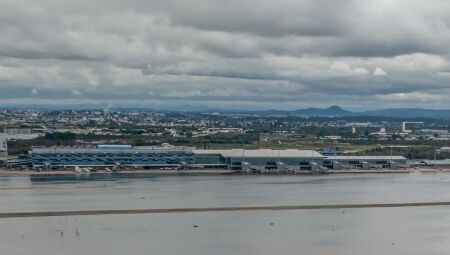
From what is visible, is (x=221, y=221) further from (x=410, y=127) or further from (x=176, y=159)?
(x=410, y=127)

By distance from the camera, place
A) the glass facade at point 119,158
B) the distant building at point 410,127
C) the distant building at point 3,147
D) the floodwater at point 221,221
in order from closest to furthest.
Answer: the floodwater at point 221,221 < the glass facade at point 119,158 < the distant building at point 3,147 < the distant building at point 410,127

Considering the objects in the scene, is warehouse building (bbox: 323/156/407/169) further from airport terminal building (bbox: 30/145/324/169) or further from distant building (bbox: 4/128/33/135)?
distant building (bbox: 4/128/33/135)

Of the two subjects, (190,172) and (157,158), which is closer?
(190,172)

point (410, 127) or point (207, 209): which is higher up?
point (207, 209)

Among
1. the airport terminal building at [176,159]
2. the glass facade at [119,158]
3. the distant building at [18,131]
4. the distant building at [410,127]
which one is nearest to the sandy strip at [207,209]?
the airport terminal building at [176,159]

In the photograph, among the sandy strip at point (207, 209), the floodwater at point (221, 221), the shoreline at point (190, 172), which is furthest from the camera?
the shoreline at point (190, 172)

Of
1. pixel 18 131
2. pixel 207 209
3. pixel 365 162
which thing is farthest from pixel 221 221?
pixel 18 131

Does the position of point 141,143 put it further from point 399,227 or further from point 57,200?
point 399,227

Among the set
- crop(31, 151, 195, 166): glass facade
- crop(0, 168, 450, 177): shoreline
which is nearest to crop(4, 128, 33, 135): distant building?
crop(31, 151, 195, 166): glass facade

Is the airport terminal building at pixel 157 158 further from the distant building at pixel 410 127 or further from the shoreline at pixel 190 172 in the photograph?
the distant building at pixel 410 127
